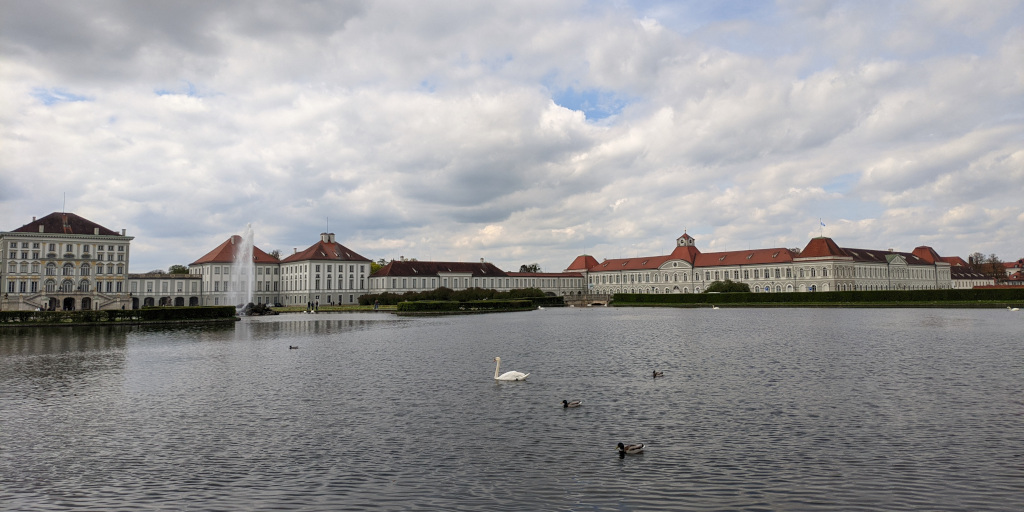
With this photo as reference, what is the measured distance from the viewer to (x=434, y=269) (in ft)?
471

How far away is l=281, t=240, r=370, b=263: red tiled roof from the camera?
422 feet

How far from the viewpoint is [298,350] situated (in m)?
33.2

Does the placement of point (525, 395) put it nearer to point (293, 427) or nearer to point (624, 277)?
point (293, 427)

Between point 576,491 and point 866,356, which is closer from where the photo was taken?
point 576,491

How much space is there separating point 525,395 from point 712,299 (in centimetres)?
9539

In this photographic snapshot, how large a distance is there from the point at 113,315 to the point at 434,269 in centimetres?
8804

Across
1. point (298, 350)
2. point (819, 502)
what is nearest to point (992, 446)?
point (819, 502)

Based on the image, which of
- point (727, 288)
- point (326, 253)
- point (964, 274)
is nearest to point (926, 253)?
point (964, 274)

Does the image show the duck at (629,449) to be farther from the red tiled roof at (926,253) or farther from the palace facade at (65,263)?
the red tiled roof at (926,253)

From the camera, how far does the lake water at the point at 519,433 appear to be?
993cm

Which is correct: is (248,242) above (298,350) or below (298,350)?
above

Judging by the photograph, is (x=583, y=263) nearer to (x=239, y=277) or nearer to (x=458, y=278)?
(x=458, y=278)

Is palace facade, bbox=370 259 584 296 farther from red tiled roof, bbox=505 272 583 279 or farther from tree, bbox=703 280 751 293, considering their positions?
tree, bbox=703 280 751 293

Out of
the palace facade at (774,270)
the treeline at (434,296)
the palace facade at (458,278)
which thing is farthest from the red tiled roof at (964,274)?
the treeline at (434,296)
